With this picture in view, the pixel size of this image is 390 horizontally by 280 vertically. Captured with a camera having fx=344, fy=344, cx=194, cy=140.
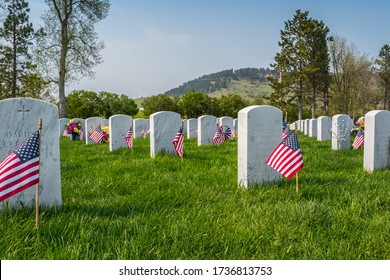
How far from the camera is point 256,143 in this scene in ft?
18.5

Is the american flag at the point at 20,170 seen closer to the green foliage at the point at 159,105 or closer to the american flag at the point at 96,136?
the american flag at the point at 96,136

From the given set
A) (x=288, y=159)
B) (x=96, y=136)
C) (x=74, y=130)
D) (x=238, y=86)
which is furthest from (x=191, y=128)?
(x=238, y=86)

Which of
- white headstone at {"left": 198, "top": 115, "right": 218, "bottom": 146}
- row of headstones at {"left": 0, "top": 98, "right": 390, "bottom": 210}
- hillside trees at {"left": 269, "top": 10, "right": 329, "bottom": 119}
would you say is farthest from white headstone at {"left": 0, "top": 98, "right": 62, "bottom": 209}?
hillside trees at {"left": 269, "top": 10, "right": 329, "bottom": 119}

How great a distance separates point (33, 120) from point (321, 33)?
130 ft

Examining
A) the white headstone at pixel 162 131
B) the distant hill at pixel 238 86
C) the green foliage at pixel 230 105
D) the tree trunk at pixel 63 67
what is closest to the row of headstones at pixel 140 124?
the tree trunk at pixel 63 67

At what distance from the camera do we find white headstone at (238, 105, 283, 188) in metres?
5.55

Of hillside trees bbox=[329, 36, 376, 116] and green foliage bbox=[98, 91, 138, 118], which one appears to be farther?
green foliage bbox=[98, 91, 138, 118]

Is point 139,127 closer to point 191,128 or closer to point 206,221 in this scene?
point 191,128

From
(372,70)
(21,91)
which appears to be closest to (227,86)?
(372,70)

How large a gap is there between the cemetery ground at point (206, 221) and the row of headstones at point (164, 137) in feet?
0.88

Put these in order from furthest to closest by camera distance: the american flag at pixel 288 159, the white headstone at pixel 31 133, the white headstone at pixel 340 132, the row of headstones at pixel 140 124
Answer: the row of headstones at pixel 140 124
the white headstone at pixel 340 132
the american flag at pixel 288 159
the white headstone at pixel 31 133

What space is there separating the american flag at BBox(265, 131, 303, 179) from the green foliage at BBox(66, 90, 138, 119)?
4028 centimetres

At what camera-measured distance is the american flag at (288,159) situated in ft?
15.8

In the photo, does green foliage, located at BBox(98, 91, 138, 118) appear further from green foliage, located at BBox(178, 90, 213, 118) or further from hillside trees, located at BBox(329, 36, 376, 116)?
hillside trees, located at BBox(329, 36, 376, 116)
